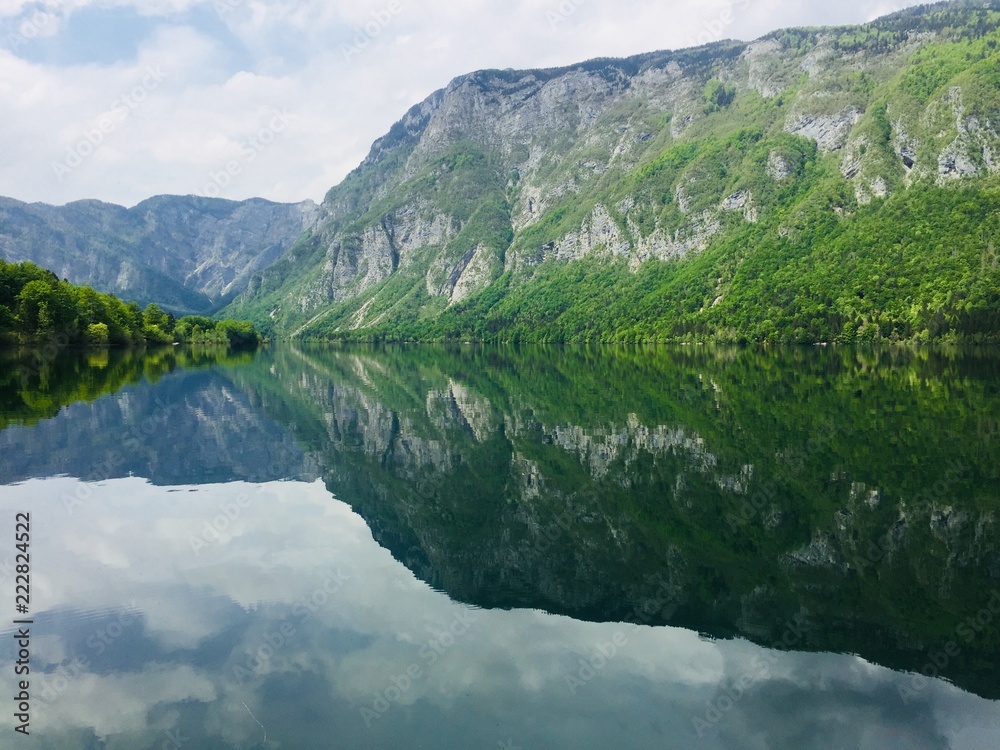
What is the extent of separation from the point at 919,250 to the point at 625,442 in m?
161

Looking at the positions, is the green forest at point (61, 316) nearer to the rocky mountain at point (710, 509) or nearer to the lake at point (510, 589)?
the rocky mountain at point (710, 509)

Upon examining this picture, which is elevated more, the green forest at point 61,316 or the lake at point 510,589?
the green forest at point 61,316

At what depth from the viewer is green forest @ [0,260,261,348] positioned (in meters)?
93.0

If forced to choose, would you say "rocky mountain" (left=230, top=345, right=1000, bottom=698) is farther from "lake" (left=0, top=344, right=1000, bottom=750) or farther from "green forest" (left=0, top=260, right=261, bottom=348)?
"green forest" (left=0, top=260, right=261, bottom=348)

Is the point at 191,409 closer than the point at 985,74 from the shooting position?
Yes

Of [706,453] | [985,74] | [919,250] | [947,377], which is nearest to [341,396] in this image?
[706,453]

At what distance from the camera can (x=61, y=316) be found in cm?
10100

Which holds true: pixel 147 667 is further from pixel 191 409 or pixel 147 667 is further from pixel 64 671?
pixel 191 409

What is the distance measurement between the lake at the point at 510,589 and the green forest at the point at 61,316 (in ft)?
262

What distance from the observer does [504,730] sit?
8805mm

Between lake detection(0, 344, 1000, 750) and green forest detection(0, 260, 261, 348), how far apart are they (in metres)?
79.8

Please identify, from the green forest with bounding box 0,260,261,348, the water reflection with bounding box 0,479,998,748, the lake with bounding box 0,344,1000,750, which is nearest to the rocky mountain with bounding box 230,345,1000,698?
the lake with bounding box 0,344,1000,750

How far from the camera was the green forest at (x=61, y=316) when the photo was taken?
3661 inches

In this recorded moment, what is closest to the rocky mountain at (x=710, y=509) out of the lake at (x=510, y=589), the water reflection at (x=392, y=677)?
the lake at (x=510, y=589)
